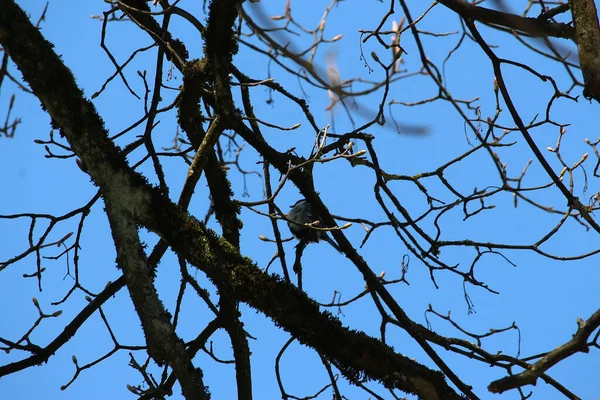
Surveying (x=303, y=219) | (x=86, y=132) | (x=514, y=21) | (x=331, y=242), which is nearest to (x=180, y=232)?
(x=86, y=132)

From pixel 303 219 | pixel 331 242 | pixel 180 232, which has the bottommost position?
pixel 180 232

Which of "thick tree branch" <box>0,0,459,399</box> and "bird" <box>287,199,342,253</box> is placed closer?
"thick tree branch" <box>0,0,459,399</box>

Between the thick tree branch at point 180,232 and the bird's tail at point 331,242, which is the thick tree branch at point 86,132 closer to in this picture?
the thick tree branch at point 180,232

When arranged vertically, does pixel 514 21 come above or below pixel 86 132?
above

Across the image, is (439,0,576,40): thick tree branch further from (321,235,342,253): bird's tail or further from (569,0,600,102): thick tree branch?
(321,235,342,253): bird's tail

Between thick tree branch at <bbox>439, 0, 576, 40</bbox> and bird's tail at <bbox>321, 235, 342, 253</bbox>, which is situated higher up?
thick tree branch at <bbox>439, 0, 576, 40</bbox>

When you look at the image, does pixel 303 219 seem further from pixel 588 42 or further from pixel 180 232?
pixel 588 42

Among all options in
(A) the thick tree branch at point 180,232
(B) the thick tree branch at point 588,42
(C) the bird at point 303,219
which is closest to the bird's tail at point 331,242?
(C) the bird at point 303,219

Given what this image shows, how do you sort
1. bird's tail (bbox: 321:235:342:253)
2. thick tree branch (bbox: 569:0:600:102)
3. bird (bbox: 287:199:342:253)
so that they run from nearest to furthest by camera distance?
thick tree branch (bbox: 569:0:600:102) < bird's tail (bbox: 321:235:342:253) < bird (bbox: 287:199:342:253)

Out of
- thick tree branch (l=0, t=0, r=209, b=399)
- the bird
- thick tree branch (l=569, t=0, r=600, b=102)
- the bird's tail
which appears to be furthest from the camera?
the bird

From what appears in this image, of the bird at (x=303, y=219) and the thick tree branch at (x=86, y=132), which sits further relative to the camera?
the bird at (x=303, y=219)

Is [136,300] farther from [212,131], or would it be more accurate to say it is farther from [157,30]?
[157,30]

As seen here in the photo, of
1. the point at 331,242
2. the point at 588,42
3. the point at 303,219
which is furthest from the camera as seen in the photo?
the point at 303,219

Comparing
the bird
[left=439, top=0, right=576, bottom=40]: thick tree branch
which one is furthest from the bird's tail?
[left=439, top=0, right=576, bottom=40]: thick tree branch
